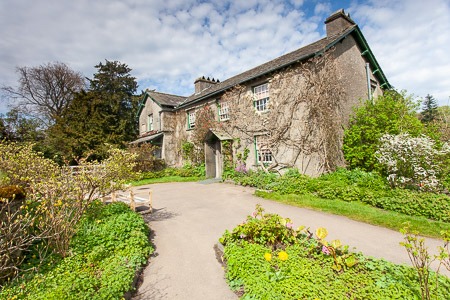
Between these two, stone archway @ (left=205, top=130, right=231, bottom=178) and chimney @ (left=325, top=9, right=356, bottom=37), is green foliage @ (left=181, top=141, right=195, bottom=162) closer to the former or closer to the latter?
stone archway @ (left=205, top=130, right=231, bottom=178)

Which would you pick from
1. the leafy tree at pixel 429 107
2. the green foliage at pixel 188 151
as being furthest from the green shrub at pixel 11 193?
the leafy tree at pixel 429 107

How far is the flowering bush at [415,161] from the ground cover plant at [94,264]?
374 inches

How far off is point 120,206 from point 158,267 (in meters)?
3.02

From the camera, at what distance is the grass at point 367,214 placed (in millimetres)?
6027

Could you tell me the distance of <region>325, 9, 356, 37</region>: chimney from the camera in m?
13.8

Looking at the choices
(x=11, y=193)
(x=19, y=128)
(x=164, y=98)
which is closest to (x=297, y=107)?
(x=11, y=193)

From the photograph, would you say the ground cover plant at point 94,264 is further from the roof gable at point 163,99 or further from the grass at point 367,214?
the roof gable at point 163,99

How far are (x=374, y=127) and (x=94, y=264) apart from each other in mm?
12419

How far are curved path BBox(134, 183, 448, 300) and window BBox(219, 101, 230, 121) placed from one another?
7.63 m

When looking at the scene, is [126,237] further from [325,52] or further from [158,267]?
[325,52]

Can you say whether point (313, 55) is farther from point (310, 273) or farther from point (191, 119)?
point (191, 119)

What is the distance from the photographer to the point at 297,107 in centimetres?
1247

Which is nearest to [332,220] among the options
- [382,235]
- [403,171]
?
[382,235]

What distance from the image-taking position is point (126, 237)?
5266mm
